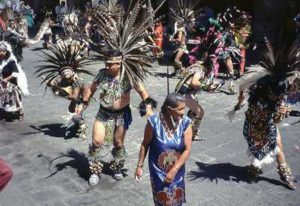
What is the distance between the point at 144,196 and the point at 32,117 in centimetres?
450

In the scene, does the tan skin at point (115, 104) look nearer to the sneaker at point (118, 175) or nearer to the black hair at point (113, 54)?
the black hair at point (113, 54)

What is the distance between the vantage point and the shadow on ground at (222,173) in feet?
21.1

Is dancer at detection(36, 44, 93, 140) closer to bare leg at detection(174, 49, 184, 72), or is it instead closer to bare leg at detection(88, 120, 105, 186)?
bare leg at detection(88, 120, 105, 186)

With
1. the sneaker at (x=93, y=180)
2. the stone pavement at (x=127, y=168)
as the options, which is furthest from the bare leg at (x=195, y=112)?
the sneaker at (x=93, y=180)

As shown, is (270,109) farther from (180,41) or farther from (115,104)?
(180,41)

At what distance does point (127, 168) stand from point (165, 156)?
7.65 ft

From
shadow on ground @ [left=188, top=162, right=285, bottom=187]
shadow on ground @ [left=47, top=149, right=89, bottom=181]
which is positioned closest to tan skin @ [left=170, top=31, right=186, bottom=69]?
shadow on ground @ [left=47, top=149, right=89, bottom=181]

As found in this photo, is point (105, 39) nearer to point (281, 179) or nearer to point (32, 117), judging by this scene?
point (281, 179)

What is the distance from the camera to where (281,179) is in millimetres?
6289

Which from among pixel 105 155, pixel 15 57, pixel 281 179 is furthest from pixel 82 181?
pixel 15 57

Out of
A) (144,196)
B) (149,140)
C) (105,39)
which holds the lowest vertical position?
(144,196)

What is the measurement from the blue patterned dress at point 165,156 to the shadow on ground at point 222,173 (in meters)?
1.84

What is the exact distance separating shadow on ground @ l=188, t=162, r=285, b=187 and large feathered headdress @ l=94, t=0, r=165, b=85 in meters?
1.66

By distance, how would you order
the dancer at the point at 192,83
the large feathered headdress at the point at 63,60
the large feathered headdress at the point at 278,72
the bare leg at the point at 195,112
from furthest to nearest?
1. the large feathered headdress at the point at 63,60
2. the dancer at the point at 192,83
3. the bare leg at the point at 195,112
4. the large feathered headdress at the point at 278,72
